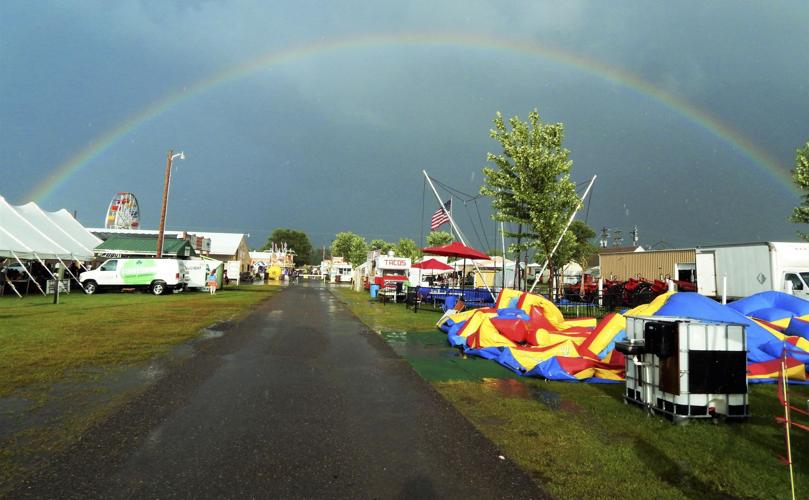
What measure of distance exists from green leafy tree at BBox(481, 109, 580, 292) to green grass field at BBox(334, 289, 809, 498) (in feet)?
41.7

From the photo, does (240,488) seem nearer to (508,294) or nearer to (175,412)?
(175,412)

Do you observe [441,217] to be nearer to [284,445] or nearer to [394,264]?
[394,264]

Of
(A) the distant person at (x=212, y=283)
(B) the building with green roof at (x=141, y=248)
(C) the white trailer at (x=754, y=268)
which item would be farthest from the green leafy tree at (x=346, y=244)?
(C) the white trailer at (x=754, y=268)

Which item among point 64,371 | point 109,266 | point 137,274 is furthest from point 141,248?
point 64,371

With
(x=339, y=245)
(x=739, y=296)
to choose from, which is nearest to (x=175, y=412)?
(x=739, y=296)

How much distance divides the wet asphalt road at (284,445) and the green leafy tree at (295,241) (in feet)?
473

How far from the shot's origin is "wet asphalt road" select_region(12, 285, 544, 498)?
372cm

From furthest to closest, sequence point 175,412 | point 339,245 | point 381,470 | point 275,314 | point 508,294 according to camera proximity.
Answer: point 339,245, point 275,314, point 508,294, point 175,412, point 381,470

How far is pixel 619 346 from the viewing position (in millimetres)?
5945

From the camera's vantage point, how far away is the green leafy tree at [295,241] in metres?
149

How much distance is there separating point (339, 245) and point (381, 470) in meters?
123

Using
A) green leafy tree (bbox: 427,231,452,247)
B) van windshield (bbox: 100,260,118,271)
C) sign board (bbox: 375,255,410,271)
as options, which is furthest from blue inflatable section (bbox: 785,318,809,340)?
green leafy tree (bbox: 427,231,452,247)

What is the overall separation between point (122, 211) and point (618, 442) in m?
75.9

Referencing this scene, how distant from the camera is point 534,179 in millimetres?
19906
